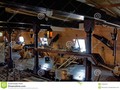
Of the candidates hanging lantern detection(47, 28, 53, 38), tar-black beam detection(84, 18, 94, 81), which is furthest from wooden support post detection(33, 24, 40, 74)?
tar-black beam detection(84, 18, 94, 81)

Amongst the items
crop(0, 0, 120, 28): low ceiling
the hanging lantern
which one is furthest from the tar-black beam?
the hanging lantern

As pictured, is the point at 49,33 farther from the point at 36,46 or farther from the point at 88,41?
the point at 88,41

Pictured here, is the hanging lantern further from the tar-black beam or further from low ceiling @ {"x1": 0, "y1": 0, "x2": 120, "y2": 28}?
the tar-black beam

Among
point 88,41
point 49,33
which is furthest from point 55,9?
point 88,41

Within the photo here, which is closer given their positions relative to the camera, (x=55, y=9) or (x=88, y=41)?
(x=55, y=9)

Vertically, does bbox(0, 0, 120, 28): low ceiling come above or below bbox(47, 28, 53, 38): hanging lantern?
above

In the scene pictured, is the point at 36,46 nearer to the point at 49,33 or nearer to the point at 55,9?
the point at 49,33

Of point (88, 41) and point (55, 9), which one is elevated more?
point (55, 9)

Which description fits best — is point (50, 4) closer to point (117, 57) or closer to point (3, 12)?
point (3, 12)

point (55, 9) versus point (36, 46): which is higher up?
point (55, 9)

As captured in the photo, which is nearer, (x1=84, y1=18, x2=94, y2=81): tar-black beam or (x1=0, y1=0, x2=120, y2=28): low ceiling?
(x1=0, y1=0, x2=120, y2=28): low ceiling

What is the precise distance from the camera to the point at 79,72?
1.02 metres

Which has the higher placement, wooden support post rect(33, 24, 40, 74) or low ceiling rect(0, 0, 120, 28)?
low ceiling rect(0, 0, 120, 28)

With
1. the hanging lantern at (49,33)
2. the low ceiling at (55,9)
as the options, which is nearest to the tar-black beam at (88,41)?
the low ceiling at (55,9)
